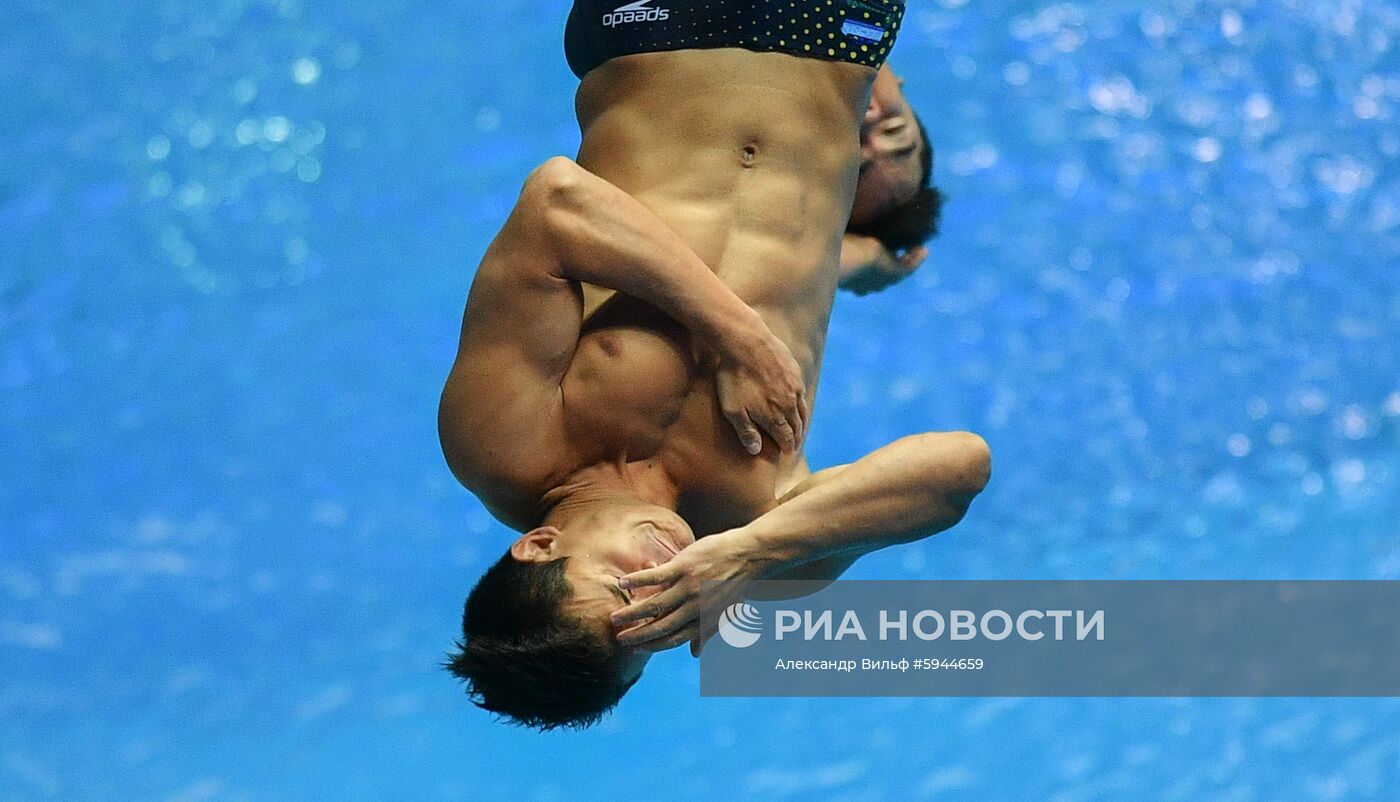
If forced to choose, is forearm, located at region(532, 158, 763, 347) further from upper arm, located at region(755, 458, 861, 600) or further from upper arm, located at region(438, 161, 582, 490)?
upper arm, located at region(755, 458, 861, 600)

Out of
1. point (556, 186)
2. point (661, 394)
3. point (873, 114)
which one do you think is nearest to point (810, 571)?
point (661, 394)

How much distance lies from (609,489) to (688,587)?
0.83ft

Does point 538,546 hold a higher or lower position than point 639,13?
lower

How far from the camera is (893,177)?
3.53m

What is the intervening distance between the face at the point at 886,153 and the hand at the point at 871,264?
68 mm

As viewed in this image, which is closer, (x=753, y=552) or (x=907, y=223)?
(x=753, y=552)

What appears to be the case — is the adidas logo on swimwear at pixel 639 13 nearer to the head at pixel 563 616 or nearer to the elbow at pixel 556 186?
the elbow at pixel 556 186

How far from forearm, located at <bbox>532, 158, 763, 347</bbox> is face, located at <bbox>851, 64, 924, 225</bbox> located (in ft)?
3.48

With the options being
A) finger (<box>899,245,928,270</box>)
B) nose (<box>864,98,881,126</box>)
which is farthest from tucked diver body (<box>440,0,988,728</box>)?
finger (<box>899,245,928,270</box>)

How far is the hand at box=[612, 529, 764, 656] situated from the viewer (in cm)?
244

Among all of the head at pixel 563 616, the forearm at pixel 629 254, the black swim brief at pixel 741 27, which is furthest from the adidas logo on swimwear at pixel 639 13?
the head at pixel 563 616

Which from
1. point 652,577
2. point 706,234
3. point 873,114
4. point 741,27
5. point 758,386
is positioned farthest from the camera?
point 873,114

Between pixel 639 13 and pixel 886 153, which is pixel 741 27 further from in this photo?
pixel 886 153

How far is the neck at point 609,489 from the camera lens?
2.60 m
